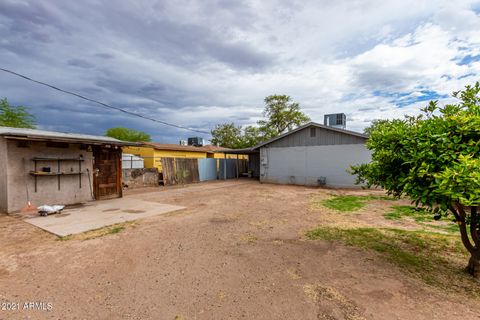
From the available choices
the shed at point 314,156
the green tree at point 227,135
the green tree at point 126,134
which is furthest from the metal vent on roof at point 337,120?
the green tree at point 126,134

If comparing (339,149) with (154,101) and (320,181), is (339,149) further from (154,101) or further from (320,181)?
(154,101)

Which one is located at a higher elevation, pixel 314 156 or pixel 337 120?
pixel 337 120

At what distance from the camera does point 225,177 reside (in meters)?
18.1

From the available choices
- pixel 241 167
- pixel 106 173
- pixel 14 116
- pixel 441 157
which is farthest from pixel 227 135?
pixel 441 157

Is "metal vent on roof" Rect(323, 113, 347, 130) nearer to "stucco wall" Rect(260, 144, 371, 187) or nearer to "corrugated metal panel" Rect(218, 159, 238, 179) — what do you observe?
"stucco wall" Rect(260, 144, 371, 187)

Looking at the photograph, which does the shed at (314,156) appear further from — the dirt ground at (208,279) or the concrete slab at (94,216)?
the dirt ground at (208,279)

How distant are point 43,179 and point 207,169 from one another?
10491mm

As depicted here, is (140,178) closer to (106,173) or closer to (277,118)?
(106,173)

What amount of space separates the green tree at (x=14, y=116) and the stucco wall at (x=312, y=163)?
19637mm

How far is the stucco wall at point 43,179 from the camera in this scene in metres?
6.36

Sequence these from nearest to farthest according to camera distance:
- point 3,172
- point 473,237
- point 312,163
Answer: point 473,237
point 3,172
point 312,163

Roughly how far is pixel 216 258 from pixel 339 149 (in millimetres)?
10999

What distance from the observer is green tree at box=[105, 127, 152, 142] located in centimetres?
3320

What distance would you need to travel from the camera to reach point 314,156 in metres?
12.9
